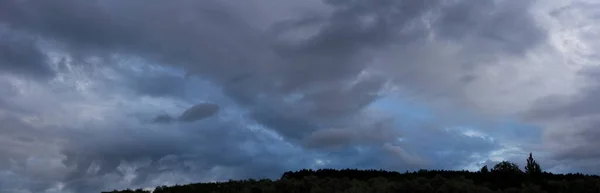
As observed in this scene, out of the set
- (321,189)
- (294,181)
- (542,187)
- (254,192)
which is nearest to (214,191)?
(254,192)

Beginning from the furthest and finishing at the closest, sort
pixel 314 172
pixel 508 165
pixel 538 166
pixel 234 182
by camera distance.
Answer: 1. pixel 508 165
2. pixel 538 166
3. pixel 314 172
4. pixel 234 182

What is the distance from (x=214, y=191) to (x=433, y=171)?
9.80 metres

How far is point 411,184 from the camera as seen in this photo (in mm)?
19188

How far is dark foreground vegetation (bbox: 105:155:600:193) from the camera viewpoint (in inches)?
738

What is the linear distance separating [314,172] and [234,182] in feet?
16.1

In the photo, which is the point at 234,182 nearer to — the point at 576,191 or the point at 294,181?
the point at 294,181

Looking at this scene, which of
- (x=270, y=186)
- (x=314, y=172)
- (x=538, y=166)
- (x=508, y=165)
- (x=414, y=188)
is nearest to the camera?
(x=414, y=188)

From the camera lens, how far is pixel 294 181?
2295 cm

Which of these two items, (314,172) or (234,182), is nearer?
(234,182)

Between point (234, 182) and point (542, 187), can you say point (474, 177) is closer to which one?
point (542, 187)

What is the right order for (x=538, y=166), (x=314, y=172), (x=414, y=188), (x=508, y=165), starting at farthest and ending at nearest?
(x=508, y=165) → (x=538, y=166) → (x=314, y=172) → (x=414, y=188)

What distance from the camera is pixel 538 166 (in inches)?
1281

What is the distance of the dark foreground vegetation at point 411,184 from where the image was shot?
1875cm

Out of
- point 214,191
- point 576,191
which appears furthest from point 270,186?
point 576,191
